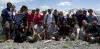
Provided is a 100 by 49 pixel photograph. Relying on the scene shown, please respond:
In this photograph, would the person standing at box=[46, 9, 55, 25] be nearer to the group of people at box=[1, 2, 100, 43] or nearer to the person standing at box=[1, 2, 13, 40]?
the group of people at box=[1, 2, 100, 43]

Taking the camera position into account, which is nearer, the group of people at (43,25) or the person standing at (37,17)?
the group of people at (43,25)

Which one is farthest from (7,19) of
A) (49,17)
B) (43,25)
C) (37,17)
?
(49,17)

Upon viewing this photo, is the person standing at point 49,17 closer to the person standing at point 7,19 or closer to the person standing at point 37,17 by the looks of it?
the person standing at point 37,17

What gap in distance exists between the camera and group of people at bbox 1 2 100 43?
54.4 ft

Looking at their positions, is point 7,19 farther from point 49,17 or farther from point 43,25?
point 49,17

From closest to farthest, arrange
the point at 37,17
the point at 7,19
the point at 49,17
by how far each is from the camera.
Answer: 1. the point at 7,19
2. the point at 37,17
3. the point at 49,17

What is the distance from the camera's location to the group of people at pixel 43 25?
16594mm

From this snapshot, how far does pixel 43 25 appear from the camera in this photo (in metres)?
18.3

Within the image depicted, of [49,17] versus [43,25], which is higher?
[49,17]

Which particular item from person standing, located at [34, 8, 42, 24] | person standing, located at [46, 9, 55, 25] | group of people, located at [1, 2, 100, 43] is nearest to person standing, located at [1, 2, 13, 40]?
group of people, located at [1, 2, 100, 43]

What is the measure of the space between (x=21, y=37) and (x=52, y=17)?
133 inches

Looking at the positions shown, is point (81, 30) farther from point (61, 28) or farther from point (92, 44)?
point (92, 44)

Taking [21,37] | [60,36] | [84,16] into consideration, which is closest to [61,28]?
[60,36]

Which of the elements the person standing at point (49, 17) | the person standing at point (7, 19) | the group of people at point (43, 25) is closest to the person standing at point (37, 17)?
the group of people at point (43, 25)
